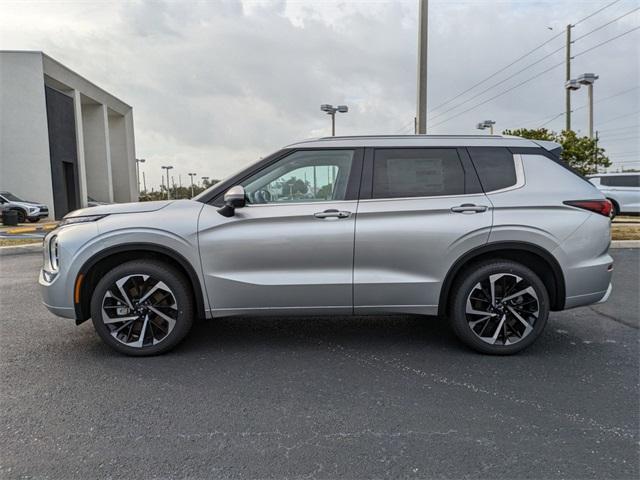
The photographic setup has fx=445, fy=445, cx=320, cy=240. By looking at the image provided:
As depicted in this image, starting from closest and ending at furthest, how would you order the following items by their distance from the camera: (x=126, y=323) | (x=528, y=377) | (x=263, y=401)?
1. (x=263, y=401)
2. (x=528, y=377)
3. (x=126, y=323)

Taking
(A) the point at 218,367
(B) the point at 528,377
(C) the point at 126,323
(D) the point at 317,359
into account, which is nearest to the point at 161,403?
(A) the point at 218,367

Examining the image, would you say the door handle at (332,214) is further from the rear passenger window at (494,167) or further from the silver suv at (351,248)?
the rear passenger window at (494,167)

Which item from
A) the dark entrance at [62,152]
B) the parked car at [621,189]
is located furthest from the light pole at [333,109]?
the dark entrance at [62,152]

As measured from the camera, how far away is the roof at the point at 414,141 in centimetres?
387

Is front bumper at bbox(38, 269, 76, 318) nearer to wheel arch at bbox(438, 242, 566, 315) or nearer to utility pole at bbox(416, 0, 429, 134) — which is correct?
wheel arch at bbox(438, 242, 566, 315)

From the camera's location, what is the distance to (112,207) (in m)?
3.84

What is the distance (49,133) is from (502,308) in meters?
31.1

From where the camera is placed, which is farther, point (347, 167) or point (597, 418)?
point (347, 167)

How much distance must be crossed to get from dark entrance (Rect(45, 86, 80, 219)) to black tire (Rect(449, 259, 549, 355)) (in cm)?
3088

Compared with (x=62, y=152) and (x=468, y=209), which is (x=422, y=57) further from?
(x=62, y=152)

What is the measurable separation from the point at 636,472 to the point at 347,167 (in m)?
2.75

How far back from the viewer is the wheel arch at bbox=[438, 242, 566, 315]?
3684mm

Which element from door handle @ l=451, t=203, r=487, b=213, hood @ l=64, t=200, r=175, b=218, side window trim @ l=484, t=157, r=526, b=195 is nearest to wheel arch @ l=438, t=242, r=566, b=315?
door handle @ l=451, t=203, r=487, b=213

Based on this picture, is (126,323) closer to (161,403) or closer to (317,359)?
(161,403)
